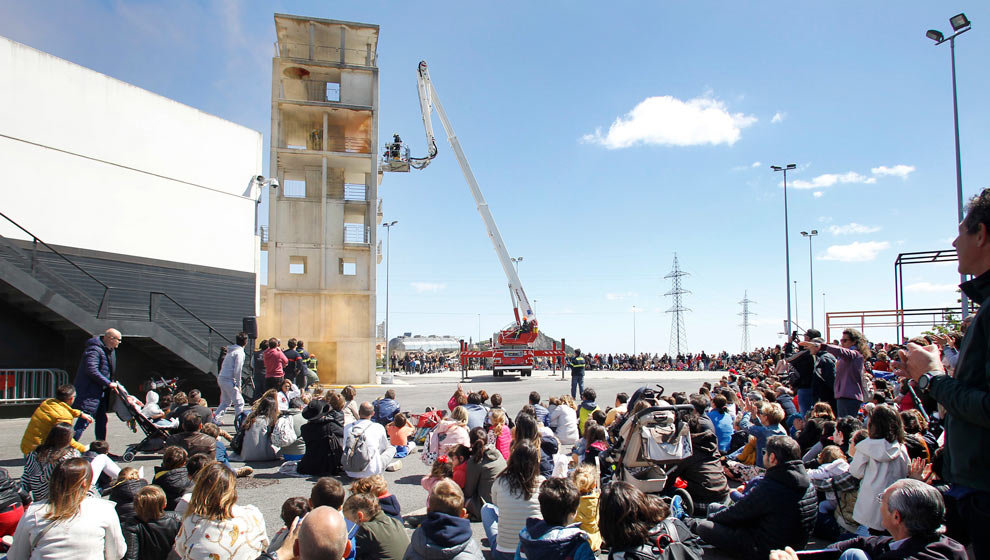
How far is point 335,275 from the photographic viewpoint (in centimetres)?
2856

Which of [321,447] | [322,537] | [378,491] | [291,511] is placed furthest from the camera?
[321,447]

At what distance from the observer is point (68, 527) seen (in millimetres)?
3992

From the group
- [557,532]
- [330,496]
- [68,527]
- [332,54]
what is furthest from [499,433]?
[332,54]

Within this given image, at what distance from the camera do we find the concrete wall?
52.1 ft

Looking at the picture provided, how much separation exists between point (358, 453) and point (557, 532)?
4.84 metres

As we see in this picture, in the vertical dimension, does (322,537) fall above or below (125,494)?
above

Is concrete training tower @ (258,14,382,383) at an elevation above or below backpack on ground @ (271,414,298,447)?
above

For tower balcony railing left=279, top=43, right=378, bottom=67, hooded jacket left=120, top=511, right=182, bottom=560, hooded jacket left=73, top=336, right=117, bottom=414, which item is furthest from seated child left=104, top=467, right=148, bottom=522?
tower balcony railing left=279, top=43, right=378, bottom=67

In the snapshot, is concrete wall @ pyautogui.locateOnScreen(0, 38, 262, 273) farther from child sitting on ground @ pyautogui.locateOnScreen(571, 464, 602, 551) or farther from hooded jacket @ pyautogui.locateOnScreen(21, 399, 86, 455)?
child sitting on ground @ pyautogui.locateOnScreen(571, 464, 602, 551)

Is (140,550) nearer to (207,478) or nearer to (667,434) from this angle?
(207,478)

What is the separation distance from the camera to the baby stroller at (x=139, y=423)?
30.3 feet

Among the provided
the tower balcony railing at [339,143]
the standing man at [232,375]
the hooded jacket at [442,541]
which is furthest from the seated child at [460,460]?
the tower balcony railing at [339,143]

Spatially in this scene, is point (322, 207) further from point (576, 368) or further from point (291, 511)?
point (291, 511)

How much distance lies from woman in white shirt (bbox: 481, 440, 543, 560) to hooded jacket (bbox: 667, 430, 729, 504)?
186 cm
